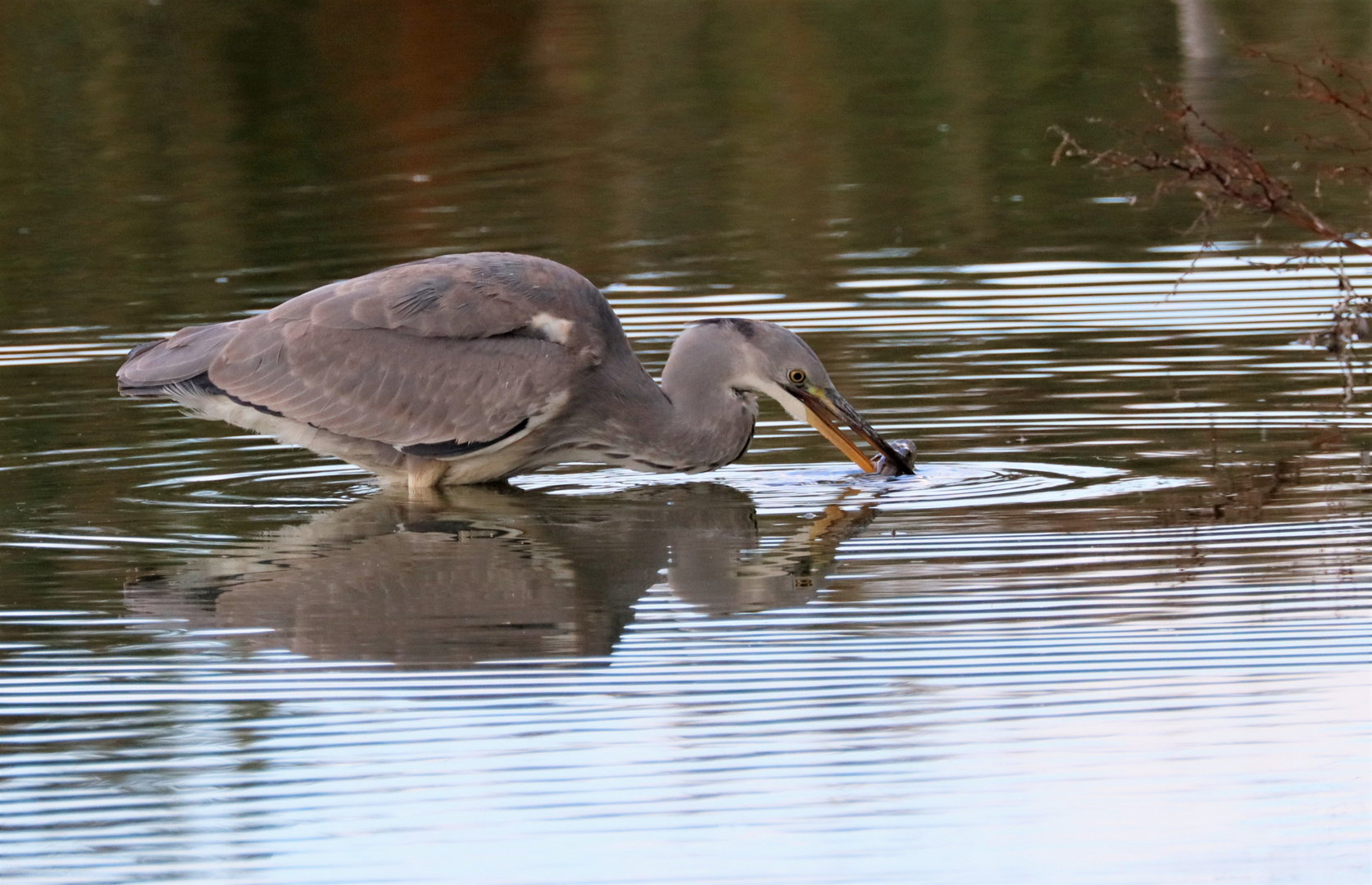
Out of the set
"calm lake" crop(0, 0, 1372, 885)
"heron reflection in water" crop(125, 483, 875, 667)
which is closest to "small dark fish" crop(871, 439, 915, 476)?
"calm lake" crop(0, 0, 1372, 885)

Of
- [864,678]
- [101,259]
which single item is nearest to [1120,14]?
[101,259]

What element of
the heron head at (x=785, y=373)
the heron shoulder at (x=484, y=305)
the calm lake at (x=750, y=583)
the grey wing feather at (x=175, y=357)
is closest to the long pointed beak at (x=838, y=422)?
the heron head at (x=785, y=373)

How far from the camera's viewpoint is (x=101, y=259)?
16328mm

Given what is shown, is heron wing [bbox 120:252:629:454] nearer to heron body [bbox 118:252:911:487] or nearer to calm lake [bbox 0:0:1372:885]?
heron body [bbox 118:252:911:487]

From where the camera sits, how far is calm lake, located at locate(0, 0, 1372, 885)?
5.25 meters

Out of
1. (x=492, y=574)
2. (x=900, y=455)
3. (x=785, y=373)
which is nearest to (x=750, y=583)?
(x=492, y=574)

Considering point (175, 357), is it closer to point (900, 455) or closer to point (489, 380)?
point (489, 380)

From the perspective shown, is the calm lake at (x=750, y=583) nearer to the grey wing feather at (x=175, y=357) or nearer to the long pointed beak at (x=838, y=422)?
the long pointed beak at (x=838, y=422)

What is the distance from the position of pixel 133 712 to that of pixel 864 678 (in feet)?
6.62

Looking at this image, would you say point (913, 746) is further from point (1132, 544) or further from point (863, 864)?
point (1132, 544)

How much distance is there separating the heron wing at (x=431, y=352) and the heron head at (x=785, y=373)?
17.7 inches

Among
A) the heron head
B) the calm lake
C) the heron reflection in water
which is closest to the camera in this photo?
the calm lake

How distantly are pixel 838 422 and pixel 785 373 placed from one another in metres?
0.31

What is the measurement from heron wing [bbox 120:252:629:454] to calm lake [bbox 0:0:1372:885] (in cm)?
39
